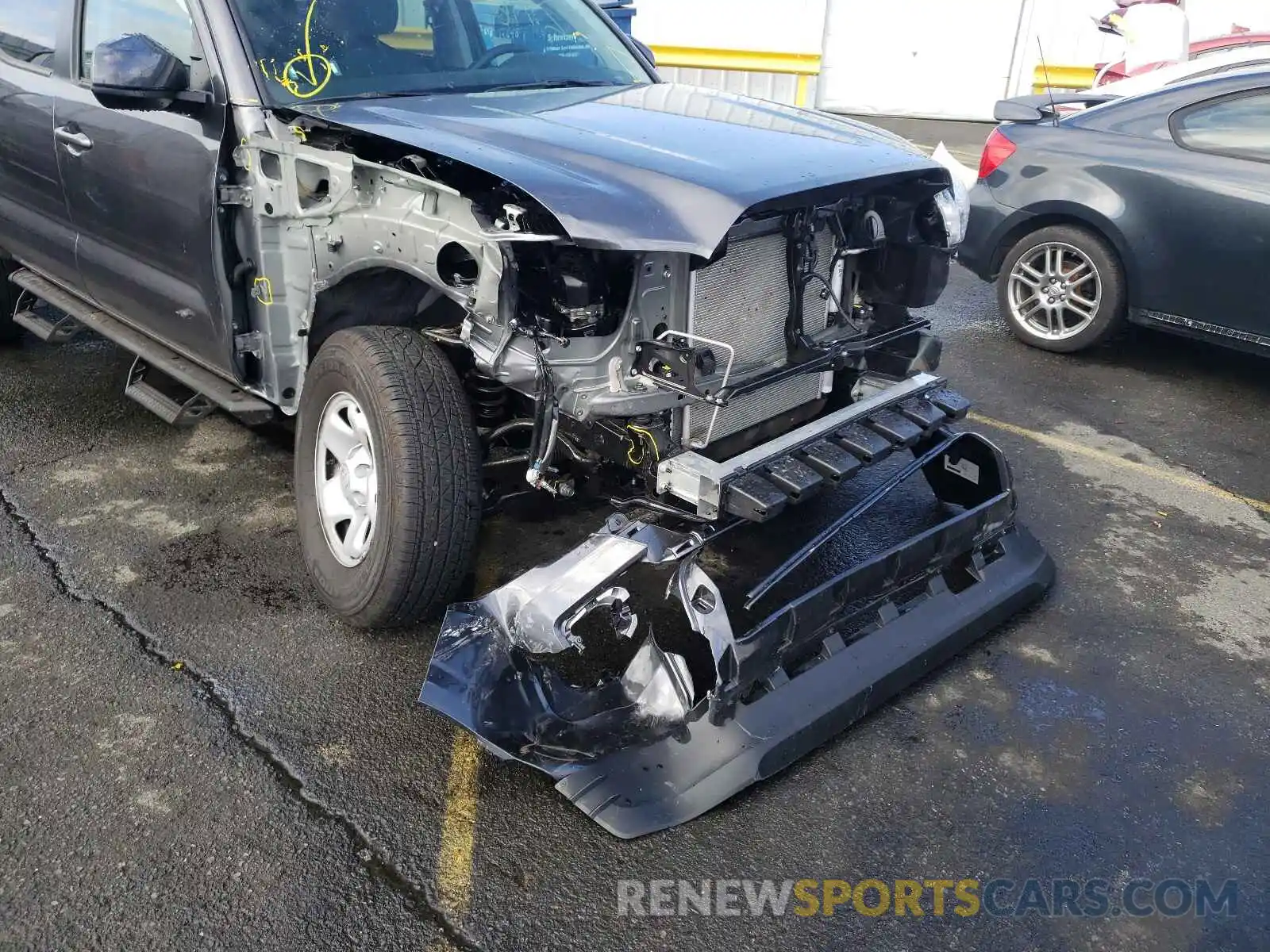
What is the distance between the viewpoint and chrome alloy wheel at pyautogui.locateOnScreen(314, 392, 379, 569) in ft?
10.6

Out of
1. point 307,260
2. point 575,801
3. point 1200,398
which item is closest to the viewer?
point 575,801

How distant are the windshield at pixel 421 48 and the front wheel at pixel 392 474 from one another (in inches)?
37.3

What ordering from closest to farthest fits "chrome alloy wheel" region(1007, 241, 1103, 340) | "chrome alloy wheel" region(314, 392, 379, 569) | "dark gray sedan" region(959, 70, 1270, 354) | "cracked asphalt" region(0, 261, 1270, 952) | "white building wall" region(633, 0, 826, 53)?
"cracked asphalt" region(0, 261, 1270, 952), "chrome alloy wheel" region(314, 392, 379, 569), "dark gray sedan" region(959, 70, 1270, 354), "chrome alloy wheel" region(1007, 241, 1103, 340), "white building wall" region(633, 0, 826, 53)

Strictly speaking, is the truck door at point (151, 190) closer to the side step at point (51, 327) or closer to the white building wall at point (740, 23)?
the side step at point (51, 327)

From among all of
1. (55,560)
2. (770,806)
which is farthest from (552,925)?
(55,560)

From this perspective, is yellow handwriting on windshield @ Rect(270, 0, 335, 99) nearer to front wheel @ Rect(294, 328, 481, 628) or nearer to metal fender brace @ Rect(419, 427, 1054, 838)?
front wheel @ Rect(294, 328, 481, 628)

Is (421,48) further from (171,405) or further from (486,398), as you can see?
(171,405)

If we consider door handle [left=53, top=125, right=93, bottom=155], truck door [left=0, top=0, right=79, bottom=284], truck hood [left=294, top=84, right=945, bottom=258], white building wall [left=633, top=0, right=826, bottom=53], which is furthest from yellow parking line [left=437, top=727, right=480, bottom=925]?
white building wall [left=633, top=0, right=826, bottom=53]

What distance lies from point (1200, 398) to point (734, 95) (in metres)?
3.43

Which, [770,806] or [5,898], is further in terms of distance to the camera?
[770,806]

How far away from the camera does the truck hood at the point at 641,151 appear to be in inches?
99.6

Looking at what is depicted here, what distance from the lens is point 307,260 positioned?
337 cm

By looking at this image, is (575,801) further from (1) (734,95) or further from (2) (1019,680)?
(1) (734,95)

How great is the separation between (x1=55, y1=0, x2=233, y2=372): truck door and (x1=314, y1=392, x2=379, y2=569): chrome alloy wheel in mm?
607
